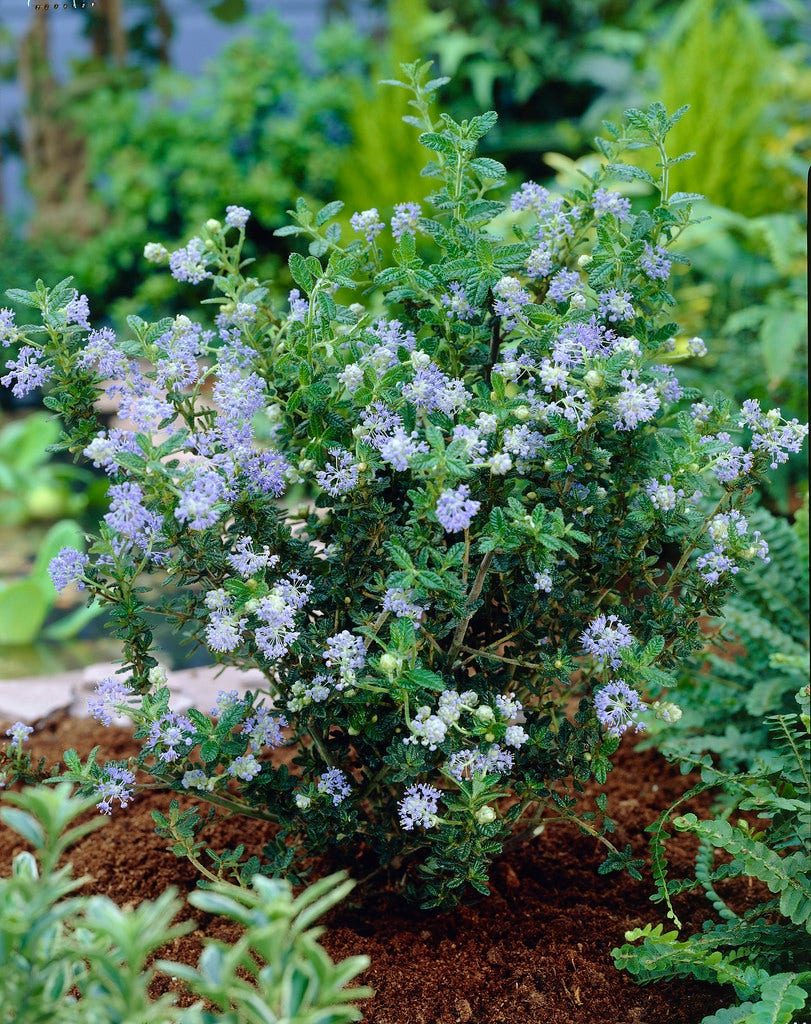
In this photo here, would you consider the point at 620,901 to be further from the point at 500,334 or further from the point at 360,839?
the point at 500,334

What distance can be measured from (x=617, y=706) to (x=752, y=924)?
0.47 metres

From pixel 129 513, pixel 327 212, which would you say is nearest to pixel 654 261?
pixel 327 212

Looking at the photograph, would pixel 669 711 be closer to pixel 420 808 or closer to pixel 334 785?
pixel 420 808

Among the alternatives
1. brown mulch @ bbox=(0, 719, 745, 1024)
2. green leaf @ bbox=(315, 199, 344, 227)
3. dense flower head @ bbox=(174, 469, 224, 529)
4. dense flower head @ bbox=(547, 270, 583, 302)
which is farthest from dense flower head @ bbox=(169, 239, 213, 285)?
brown mulch @ bbox=(0, 719, 745, 1024)

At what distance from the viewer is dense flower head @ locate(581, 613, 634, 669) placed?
4.86 feet

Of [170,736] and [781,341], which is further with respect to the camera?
[781,341]

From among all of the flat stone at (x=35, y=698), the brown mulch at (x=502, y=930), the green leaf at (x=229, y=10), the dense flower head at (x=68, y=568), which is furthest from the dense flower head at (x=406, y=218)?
the green leaf at (x=229, y=10)

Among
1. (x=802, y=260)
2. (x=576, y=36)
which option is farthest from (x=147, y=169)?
(x=802, y=260)

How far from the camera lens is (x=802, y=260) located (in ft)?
14.7

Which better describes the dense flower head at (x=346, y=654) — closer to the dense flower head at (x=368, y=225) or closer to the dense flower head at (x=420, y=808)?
the dense flower head at (x=420, y=808)

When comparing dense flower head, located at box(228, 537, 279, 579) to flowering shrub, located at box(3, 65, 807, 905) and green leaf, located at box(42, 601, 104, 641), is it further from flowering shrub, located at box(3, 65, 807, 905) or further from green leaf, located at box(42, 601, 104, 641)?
green leaf, located at box(42, 601, 104, 641)

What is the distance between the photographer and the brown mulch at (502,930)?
152 cm

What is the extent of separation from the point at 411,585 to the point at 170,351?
0.50m

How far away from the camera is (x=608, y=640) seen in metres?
1.48
